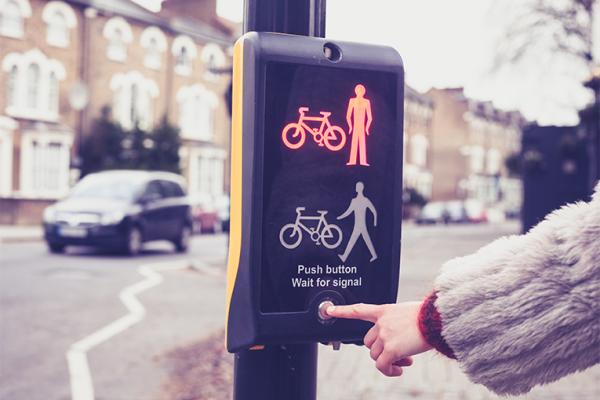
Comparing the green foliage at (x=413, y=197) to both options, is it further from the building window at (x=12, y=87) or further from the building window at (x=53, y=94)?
the building window at (x=12, y=87)

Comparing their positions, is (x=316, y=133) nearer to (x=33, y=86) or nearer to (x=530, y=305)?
(x=530, y=305)

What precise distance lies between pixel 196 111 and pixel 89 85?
684cm

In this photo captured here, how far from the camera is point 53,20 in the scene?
1104 inches

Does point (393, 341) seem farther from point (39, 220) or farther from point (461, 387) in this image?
point (39, 220)

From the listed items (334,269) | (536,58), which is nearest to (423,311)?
(334,269)

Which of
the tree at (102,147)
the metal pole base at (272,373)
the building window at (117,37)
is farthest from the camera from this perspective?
the building window at (117,37)

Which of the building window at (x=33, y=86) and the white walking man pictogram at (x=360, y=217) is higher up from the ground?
the building window at (x=33, y=86)

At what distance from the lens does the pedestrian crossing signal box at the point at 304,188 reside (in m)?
1.35

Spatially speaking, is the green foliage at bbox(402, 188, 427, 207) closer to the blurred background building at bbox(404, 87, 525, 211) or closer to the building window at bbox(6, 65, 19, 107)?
the blurred background building at bbox(404, 87, 525, 211)

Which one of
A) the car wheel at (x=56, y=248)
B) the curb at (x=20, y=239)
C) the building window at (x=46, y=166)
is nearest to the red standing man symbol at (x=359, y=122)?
the car wheel at (x=56, y=248)

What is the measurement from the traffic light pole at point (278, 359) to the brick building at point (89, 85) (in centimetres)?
2195

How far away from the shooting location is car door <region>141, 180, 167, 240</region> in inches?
552

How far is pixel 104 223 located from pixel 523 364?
12.4 metres

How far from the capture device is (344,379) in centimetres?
489
